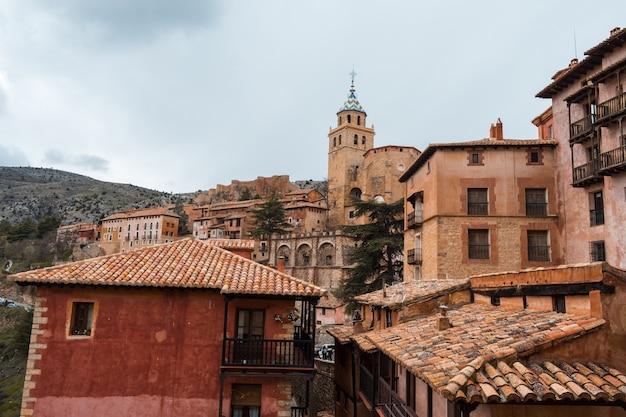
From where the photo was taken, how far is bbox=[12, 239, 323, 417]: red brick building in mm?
12883

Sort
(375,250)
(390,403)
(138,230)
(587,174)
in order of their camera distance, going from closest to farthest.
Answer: (390,403) < (587,174) < (375,250) < (138,230)

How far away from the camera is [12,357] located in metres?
48.5

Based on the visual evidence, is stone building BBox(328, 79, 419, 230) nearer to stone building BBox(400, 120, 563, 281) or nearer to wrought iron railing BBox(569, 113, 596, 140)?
stone building BBox(400, 120, 563, 281)

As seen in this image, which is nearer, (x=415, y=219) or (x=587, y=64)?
(x=587, y=64)

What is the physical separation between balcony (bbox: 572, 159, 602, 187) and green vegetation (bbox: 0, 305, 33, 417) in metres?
39.7

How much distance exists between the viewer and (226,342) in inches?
536

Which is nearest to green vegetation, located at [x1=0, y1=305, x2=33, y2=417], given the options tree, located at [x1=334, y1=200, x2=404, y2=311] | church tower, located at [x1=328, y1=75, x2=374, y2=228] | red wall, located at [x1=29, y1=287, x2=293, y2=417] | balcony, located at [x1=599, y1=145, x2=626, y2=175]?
tree, located at [x1=334, y1=200, x2=404, y2=311]

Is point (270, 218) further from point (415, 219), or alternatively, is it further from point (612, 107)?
point (612, 107)

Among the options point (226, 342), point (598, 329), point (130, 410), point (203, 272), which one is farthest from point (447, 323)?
point (130, 410)

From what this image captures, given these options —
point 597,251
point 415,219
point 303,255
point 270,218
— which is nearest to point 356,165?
point 270,218

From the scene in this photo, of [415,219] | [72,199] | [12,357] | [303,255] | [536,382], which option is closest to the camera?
[536,382]

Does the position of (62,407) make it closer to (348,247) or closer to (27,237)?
(348,247)

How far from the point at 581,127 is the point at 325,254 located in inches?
1794

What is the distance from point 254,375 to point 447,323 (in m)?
5.60
